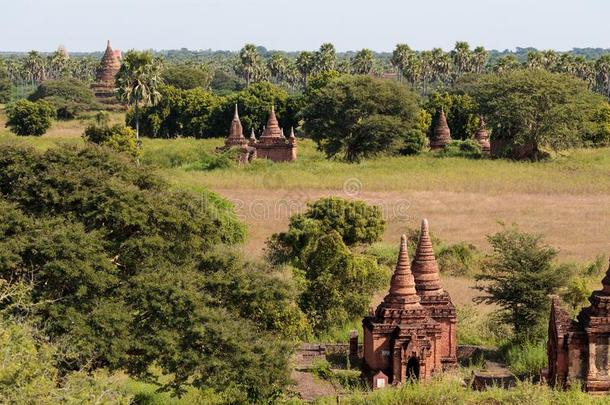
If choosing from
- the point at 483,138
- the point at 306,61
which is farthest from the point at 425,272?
the point at 306,61

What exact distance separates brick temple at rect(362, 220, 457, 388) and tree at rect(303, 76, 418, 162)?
112 ft

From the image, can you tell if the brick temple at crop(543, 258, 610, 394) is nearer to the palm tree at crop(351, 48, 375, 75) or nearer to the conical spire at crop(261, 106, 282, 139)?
the conical spire at crop(261, 106, 282, 139)

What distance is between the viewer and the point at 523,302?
21.3m

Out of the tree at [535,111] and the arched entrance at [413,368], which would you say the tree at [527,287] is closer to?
the arched entrance at [413,368]

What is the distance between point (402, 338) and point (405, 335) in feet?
0.28

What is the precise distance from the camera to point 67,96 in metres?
80.8

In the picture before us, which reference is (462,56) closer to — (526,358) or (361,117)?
(361,117)

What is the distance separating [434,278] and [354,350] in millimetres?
2540

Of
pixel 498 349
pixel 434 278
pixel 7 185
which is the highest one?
pixel 7 185

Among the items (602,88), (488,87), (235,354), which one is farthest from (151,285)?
(602,88)

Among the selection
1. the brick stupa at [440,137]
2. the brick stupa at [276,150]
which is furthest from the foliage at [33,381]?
the brick stupa at [440,137]

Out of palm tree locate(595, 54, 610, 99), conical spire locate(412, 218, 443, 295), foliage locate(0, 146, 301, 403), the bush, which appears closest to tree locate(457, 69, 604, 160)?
the bush

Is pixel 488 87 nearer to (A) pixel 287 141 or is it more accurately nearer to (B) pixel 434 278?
(A) pixel 287 141

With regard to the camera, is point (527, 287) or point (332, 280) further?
point (332, 280)
